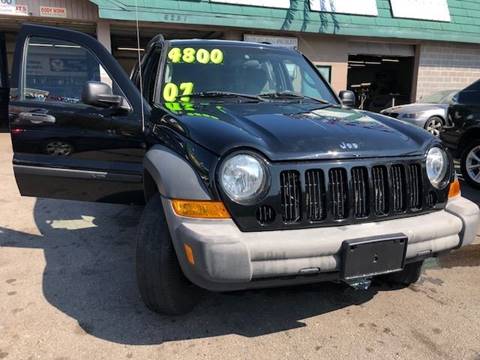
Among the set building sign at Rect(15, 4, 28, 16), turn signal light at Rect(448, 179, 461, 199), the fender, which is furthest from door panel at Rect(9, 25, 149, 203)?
building sign at Rect(15, 4, 28, 16)

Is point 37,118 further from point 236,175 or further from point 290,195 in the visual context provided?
point 290,195

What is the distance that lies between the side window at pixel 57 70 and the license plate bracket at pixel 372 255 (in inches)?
102

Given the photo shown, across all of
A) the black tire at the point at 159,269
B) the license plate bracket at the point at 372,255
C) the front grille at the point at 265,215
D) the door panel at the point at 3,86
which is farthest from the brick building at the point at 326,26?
→ the license plate bracket at the point at 372,255

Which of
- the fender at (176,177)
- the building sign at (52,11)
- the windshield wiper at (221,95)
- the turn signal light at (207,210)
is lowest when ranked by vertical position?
the turn signal light at (207,210)

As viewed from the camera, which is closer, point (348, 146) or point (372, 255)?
point (372, 255)

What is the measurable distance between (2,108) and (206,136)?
1411 centimetres

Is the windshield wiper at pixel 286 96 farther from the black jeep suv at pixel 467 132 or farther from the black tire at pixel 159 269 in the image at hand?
the black jeep suv at pixel 467 132

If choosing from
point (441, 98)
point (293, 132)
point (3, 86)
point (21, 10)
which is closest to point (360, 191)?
point (293, 132)

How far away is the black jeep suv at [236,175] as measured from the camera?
2492 mm

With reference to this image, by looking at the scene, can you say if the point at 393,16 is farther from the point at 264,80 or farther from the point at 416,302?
the point at 416,302

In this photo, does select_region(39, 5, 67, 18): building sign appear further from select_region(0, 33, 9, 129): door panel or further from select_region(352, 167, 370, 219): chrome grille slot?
select_region(352, 167, 370, 219): chrome grille slot

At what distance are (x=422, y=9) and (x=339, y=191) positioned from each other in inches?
545

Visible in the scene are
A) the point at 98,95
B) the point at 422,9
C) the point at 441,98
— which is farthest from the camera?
the point at 422,9

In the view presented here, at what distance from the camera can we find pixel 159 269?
274cm
